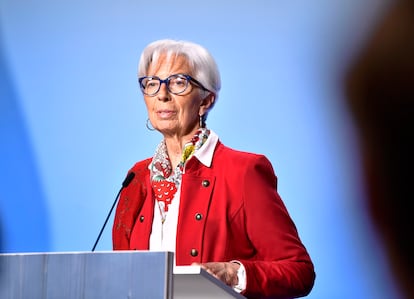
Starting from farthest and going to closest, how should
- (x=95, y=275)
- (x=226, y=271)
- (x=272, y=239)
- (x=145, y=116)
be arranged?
(x=145, y=116)
(x=272, y=239)
(x=226, y=271)
(x=95, y=275)

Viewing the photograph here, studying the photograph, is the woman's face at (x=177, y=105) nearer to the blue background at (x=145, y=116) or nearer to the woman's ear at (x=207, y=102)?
the woman's ear at (x=207, y=102)

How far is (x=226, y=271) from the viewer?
2740 mm

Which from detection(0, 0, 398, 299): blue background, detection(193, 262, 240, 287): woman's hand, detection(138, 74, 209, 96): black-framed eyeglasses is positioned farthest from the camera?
detection(0, 0, 398, 299): blue background

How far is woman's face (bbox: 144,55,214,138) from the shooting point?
11.6 ft

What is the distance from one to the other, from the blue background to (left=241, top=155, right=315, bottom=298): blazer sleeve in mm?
421

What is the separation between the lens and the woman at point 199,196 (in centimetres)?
321

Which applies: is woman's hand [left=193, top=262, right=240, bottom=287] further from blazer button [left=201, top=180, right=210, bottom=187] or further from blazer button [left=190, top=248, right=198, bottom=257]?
blazer button [left=201, top=180, right=210, bottom=187]

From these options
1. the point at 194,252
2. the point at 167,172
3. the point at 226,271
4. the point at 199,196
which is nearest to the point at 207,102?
the point at 167,172

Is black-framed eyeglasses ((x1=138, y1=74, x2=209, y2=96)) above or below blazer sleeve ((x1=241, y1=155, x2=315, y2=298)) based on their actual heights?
above

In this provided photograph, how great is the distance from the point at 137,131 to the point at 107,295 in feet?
6.01

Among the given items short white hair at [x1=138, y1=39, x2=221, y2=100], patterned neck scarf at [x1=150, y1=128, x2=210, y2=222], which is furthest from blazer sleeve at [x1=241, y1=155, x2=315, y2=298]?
short white hair at [x1=138, y1=39, x2=221, y2=100]

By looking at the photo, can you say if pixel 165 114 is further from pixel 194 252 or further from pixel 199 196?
pixel 194 252

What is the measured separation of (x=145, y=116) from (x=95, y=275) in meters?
1.80

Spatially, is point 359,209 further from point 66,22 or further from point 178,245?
point 66,22
